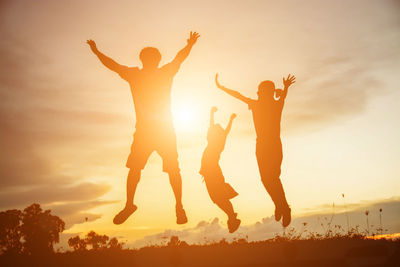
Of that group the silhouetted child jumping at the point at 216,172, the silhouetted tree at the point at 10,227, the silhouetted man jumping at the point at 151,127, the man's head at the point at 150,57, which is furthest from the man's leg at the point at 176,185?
the silhouetted tree at the point at 10,227

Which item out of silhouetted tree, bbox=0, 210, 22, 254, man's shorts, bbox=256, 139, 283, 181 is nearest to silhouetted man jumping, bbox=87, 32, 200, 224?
man's shorts, bbox=256, 139, 283, 181

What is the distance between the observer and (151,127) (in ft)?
32.8

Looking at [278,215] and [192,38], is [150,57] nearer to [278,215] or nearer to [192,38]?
[192,38]

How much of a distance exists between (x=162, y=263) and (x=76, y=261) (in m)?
2.05

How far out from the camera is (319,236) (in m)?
11.5

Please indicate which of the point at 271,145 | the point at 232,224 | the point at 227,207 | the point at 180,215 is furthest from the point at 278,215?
the point at 180,215

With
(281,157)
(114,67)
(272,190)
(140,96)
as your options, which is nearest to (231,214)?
(272,190)

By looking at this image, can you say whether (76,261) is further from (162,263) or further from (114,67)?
(114,67)

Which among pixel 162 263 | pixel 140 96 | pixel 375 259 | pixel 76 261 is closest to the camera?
pixel 375 259

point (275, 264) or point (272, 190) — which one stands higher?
point (272, 190)

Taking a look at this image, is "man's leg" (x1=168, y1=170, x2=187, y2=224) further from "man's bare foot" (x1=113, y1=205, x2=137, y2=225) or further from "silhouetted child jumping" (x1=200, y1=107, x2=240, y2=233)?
"silhouetted child jumping" (x1=200, y1=107, x2=240, y2=233)

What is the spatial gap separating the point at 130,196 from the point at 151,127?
1.67 m

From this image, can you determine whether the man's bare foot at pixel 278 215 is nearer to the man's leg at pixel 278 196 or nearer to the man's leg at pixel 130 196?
the man's leg at pixel 278 196

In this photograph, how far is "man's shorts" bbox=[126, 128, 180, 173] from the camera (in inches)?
393
